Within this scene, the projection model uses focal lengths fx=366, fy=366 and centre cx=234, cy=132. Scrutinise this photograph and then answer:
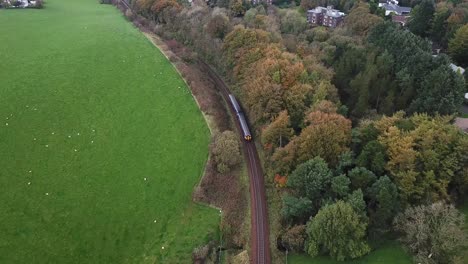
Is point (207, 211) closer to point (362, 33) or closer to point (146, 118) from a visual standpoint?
point (146, 118)

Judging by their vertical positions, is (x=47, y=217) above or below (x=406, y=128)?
below

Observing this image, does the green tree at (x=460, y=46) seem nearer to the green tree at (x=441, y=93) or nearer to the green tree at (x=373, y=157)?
the green tree at (x=441, y=93)

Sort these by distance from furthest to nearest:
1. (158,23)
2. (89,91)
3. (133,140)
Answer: (158,23)
(89,91)
(133,140)

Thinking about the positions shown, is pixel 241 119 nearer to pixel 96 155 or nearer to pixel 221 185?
pixel 221 185

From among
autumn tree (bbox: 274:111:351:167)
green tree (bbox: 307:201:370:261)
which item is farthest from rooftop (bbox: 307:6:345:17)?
green tree (bbox: 307:201:370:261)

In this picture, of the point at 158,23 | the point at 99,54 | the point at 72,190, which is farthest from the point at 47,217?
the point at 158,23

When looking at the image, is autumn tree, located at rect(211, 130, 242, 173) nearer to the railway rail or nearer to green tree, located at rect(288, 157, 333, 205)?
the railway rail

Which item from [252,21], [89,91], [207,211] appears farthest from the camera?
[252,21]

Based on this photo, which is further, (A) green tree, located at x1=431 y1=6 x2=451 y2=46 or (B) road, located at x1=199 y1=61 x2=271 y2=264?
(A) green tree, located at x1=431 y1=6 x2=451 y2=46
